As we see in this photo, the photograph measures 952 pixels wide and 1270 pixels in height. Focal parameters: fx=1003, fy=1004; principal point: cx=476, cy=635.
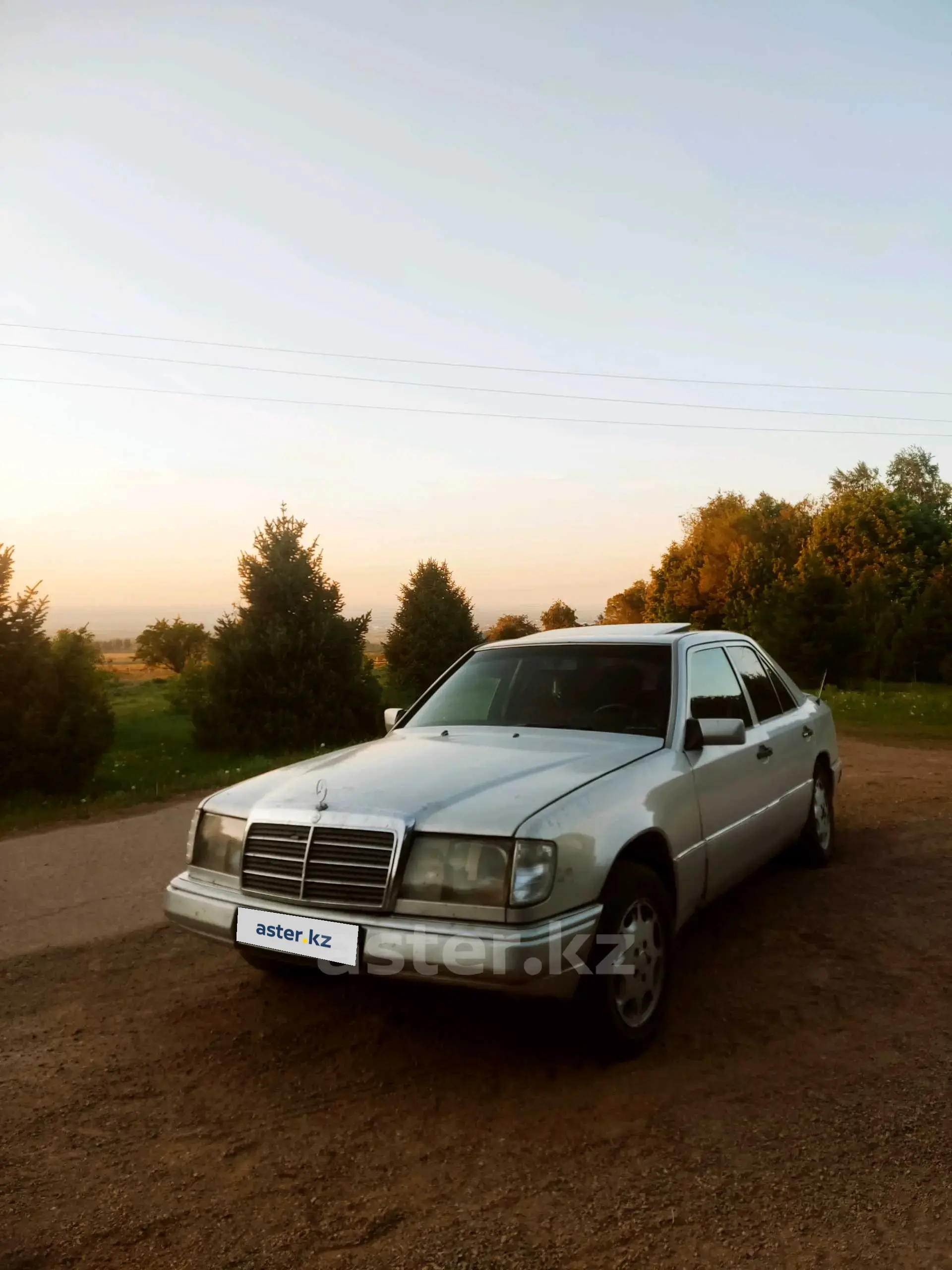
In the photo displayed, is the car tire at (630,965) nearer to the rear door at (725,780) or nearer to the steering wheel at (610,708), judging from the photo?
the rear door at (725,780)

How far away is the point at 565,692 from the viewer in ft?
16.7

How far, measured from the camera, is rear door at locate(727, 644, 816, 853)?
18.4ft

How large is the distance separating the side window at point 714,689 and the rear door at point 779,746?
0.17 m

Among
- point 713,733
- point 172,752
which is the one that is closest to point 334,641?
point 172,752

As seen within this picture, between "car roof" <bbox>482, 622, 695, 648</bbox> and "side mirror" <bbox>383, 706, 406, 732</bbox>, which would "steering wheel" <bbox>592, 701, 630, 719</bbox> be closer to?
"car roof" <bbox>482, 622, 695, 648</bbox>

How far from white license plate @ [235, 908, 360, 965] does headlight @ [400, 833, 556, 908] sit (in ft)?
0.85

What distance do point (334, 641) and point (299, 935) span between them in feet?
48.1

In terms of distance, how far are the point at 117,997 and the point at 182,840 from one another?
3991mm

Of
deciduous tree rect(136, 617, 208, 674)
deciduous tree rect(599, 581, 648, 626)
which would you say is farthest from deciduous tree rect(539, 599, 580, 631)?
deciduous tree rect(136, 617, 208, 674)

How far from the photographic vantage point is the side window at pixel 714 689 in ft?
16.3

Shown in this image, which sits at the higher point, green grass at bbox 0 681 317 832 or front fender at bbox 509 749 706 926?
front fender at bbox 509 749 706 926

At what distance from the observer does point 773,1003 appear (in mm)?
4344

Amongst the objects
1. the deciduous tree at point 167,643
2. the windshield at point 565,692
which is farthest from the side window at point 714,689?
the deciduous tree at point 167,643

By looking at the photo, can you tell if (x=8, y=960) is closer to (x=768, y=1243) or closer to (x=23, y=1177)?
(x=23, y=1177)
